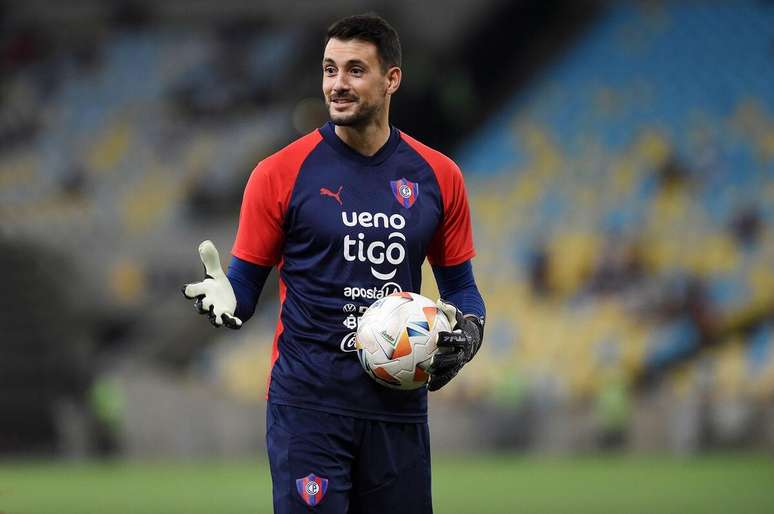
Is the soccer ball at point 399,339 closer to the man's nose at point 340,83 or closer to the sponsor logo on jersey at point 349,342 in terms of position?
the sponsor logo on jersey at point 349,342

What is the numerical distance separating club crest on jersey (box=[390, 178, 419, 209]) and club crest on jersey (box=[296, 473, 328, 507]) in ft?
3.12

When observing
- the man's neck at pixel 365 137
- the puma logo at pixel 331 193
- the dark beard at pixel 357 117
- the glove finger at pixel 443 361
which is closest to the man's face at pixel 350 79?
the dark beard at pixel 357 117

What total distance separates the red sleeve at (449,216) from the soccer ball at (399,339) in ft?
1.34

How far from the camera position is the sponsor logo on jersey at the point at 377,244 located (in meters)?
3.95

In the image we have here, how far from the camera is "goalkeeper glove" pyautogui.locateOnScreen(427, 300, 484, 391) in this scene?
3.82 m

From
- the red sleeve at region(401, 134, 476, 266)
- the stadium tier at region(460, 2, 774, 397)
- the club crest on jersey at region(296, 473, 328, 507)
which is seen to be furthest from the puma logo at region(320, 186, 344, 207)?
the stadium tier at region(460, 2, 774, 397)

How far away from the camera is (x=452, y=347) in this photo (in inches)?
151

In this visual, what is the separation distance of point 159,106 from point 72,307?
4.41 meters

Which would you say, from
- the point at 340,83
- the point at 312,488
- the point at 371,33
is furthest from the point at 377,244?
the point at 312,488

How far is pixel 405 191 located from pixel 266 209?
1.58 ft

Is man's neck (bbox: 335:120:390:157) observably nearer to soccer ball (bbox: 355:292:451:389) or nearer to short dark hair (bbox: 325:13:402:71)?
short dark hair (bbox: 325:13:402:71)

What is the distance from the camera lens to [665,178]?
15750 mm

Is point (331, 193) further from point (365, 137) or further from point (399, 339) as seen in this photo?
point (399, 339)

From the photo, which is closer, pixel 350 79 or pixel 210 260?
pixel 210 260
